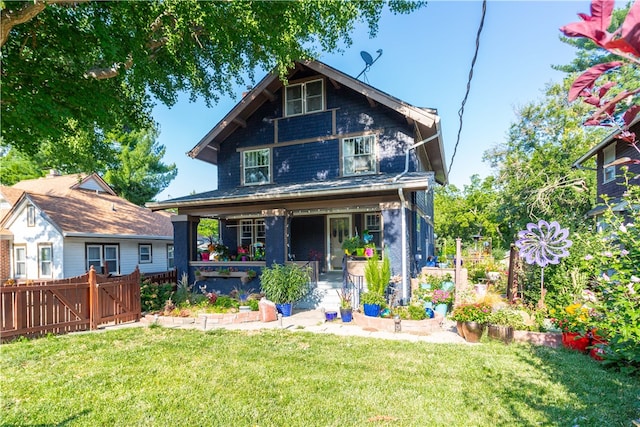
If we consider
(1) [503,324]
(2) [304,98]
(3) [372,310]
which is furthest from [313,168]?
(1) [503,324]

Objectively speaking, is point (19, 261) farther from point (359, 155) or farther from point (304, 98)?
point (359, 155)

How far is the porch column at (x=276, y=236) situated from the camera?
34.0 ft

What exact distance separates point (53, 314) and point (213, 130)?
26.2ft

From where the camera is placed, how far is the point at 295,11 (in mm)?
8156

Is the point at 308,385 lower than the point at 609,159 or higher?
lower

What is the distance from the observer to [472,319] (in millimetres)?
6566

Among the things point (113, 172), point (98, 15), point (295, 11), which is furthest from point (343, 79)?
point (113, 172)

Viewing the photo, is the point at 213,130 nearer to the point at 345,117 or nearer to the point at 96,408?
the point at 345,117

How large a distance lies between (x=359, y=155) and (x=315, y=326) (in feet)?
20.4

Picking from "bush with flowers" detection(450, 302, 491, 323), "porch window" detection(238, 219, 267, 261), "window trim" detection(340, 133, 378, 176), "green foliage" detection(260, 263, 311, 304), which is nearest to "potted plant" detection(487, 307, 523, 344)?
"bush with flowers" detection(450, 302, 491, 323)

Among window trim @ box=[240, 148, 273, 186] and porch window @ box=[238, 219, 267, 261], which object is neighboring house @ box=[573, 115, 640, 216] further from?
porch window @ box=[238, 219, 267, 261]

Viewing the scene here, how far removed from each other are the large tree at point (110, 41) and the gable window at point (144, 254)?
366 inches

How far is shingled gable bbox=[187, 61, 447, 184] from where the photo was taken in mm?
10656

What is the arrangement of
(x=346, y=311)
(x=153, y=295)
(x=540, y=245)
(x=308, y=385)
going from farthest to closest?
(x=153, y=295), (x=346, y=311), (x=540, y=245), (x=308, y=385)
